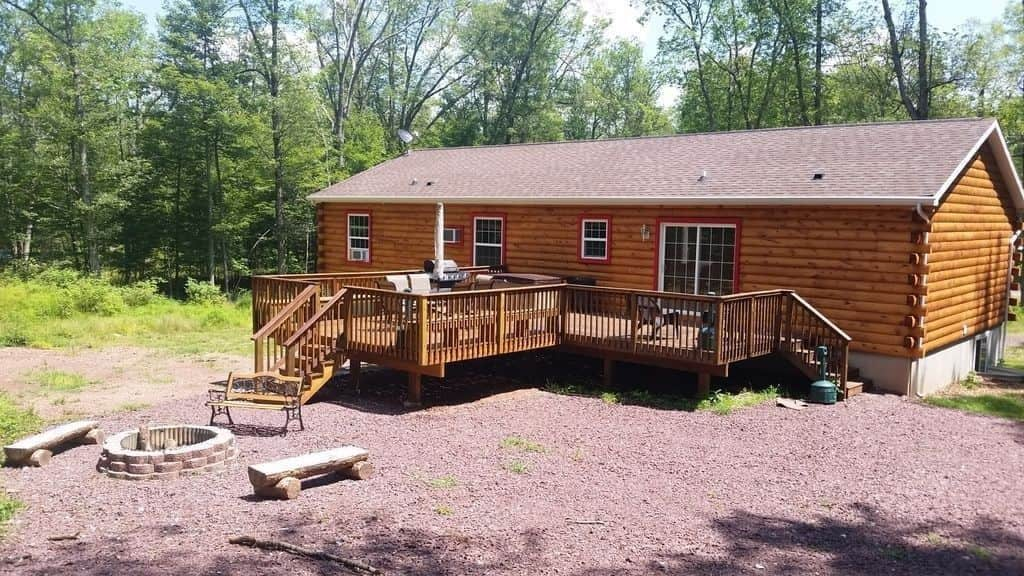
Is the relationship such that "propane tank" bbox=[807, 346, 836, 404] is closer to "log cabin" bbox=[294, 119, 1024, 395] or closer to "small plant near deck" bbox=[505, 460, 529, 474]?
"log cabin" bbox=[294, 119, 1024, 395]

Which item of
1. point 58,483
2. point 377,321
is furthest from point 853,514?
point 58,483

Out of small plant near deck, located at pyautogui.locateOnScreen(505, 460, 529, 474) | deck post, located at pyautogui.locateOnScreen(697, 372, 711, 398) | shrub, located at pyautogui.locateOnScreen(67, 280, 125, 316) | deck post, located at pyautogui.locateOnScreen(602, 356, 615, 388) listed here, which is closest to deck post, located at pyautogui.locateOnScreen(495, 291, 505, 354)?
deck post, located at pyautogui.locateOnScreen(602, 356, 615, 388)

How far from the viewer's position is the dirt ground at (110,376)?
1098 cm

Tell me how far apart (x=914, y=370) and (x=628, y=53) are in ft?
126

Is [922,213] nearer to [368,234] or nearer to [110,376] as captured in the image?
[368,234]

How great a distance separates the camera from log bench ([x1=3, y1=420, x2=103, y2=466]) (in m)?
7.79

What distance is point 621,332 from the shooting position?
12180 millimetres

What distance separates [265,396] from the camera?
9766mm

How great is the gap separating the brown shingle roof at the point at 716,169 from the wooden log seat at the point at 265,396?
7.40m

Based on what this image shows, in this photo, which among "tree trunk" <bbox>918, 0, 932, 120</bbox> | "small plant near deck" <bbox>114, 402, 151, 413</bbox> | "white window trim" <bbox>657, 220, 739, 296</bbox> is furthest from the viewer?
"tree trunk" <bbox>918, 0, 932, 120</bbox>

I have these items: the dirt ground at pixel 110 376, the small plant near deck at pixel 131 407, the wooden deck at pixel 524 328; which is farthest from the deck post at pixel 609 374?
the small plant near deck at pixel 131 407

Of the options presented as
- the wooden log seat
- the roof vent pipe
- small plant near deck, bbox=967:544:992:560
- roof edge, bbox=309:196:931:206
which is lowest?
small plant near deck, bbox=967:544:992:560

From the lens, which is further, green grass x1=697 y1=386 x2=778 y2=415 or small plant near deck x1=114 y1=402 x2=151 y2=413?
green grass x1=697 y1=386 x2=778 y2=415

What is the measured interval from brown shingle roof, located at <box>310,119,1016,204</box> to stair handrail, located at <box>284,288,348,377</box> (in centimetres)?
591
